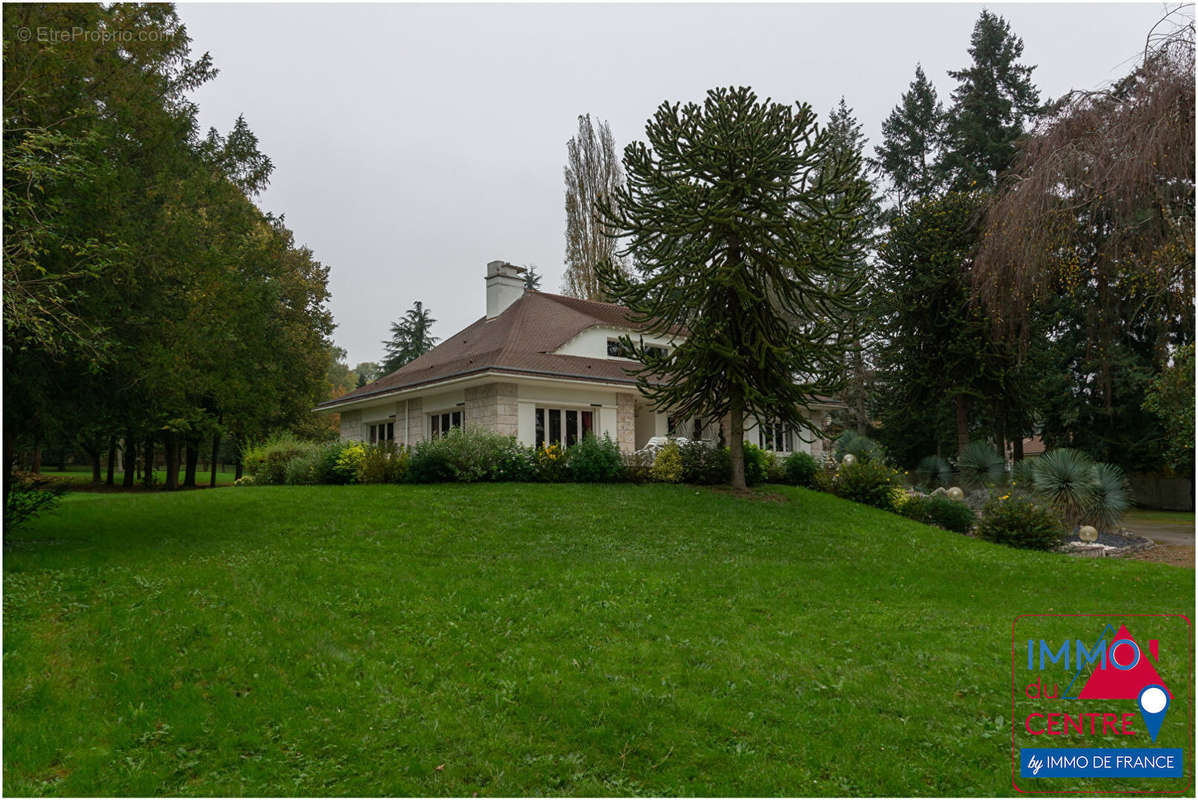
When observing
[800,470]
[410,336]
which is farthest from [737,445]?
[410,336]

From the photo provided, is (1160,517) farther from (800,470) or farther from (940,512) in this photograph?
(800,470)

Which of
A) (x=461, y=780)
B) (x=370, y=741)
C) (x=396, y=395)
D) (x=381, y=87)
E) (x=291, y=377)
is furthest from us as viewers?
(x=291, y=377)

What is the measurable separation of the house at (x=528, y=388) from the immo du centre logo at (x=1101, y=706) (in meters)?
9.09

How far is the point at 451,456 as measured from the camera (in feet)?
54.5

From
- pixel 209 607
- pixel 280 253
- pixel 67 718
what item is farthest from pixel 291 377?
pixel 67 718

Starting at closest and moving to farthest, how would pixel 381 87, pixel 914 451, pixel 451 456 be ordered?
1. pixel 381 87
2. pixel 451 456
3. pixel 914 451

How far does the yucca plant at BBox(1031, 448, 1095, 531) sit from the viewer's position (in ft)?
54.5

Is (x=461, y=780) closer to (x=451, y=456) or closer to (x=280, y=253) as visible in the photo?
(x=451, y=456)

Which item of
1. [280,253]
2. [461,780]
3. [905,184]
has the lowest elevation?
[461,780]

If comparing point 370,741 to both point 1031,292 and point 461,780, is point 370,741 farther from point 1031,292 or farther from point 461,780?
point 1031,292

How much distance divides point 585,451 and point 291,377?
17952 millimetres

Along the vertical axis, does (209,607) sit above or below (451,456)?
below

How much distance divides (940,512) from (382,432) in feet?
57.7

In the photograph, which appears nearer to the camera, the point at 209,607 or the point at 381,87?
the point at 209,607
